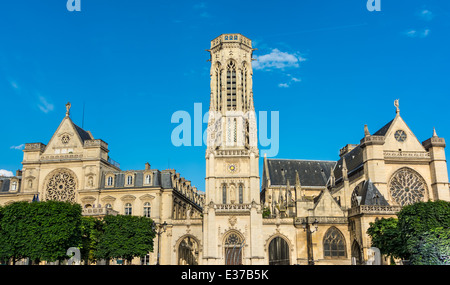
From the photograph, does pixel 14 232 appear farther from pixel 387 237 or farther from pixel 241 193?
pixel 387 237

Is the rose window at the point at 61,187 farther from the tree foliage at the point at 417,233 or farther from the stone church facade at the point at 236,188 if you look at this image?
the tree foliage at the point at 417,233

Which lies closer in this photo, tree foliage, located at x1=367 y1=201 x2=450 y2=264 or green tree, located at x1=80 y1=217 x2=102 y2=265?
tree foliage, located at x1=367 y1=201 x2=450 y2=264

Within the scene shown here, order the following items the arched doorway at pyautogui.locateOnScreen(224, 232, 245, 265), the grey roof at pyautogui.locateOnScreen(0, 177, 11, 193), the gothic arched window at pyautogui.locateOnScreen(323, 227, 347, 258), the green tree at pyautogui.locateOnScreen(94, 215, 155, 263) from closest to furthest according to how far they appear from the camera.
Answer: the green tree at pyautogui.locateOnScreen(94, 215, 155, 263) → the gothic arched window at pyautogui.locateOnScreen(323, 227, 347, 258) → the arched doorway at pyautogui.locateOnScreen(224, 232, 245, 265) → the grey roof at pyautogui.locateOnScreen(0, 177, 11, 193)

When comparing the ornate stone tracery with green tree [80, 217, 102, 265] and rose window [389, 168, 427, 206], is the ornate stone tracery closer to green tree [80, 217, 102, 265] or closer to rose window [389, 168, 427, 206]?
green tree [80, 217, 102, 265]

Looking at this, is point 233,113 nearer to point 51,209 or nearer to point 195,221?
point 195,221

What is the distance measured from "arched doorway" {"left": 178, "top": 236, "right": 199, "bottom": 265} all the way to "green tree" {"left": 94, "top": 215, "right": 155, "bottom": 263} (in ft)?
28.0

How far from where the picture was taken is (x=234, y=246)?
165 ft

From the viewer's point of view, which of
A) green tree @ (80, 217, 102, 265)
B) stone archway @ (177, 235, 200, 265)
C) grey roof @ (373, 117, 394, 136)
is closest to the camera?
green tree @ (80, 217, 102, 265)

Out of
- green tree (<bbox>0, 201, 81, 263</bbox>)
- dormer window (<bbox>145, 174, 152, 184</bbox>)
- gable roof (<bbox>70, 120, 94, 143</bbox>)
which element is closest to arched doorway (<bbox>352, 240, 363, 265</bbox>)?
dormer window (<bbox>145, 174, 152, 184</bbox>)

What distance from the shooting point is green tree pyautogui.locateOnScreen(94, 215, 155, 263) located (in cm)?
4381

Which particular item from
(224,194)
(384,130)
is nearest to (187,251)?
(224,194)

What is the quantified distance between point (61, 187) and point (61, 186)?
0.42 ft
